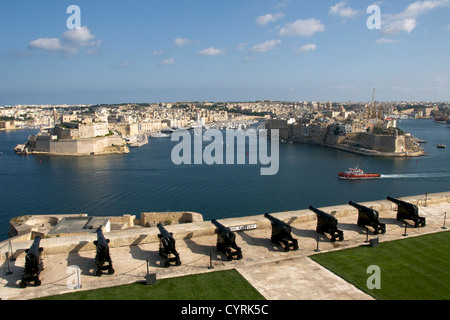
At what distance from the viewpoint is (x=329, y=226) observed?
16.6 ft

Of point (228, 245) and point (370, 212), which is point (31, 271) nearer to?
point (228, 245)

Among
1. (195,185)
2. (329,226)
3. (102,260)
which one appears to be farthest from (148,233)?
(195,185)

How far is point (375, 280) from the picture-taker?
3873mm

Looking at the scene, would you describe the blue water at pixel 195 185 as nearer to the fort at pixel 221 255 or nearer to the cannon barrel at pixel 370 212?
the fort at pixel 221 255

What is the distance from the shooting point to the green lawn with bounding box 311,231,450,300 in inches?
145

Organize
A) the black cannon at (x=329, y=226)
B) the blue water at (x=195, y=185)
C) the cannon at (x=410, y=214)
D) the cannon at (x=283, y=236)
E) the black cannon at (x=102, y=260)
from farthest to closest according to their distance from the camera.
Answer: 1. the blue water at (x=195, y=185)
2. the cannon at (x=410, y=214)
3. the black cannon at (x=329, y=226)
4. the cannon at (x=283, y=236)
5. the black cannon at (x=102, y=260)

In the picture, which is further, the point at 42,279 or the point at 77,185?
the point at 77,185

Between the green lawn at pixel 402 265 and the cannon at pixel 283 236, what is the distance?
1.13 ft

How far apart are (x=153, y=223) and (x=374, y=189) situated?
51.3ft

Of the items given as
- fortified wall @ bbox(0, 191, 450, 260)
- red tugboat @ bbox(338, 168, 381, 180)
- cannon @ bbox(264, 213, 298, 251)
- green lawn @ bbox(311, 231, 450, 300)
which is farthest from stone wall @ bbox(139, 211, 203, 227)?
red tugboat @ bbox(338, 168, 381, 180)

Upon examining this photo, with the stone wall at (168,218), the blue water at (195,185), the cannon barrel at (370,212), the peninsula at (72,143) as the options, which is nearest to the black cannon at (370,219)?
the cannon barrel at (370,212)

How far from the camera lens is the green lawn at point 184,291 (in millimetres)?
3498
